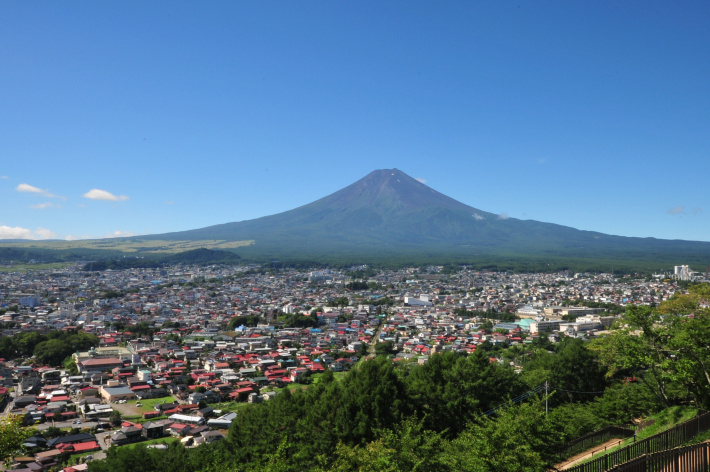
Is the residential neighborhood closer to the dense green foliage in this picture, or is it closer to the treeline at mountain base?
the dense green foliage

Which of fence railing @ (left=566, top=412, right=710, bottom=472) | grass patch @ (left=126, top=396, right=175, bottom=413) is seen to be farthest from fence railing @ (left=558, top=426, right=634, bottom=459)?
grass patch @ (left=126, top=396, right=175, bottom=413)

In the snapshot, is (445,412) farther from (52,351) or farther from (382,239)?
(382,239)

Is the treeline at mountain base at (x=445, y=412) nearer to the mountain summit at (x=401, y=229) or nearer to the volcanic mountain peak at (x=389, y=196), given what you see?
the mountain summit at (x=401, y=229)

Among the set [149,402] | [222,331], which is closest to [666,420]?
[149,402]

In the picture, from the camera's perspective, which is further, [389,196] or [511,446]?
[389,196]

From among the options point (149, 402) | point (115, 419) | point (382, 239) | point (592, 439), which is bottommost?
point (149, 402)

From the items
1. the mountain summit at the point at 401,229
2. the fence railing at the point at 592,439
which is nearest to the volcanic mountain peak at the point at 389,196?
the mountain summit at the point at 401,229
